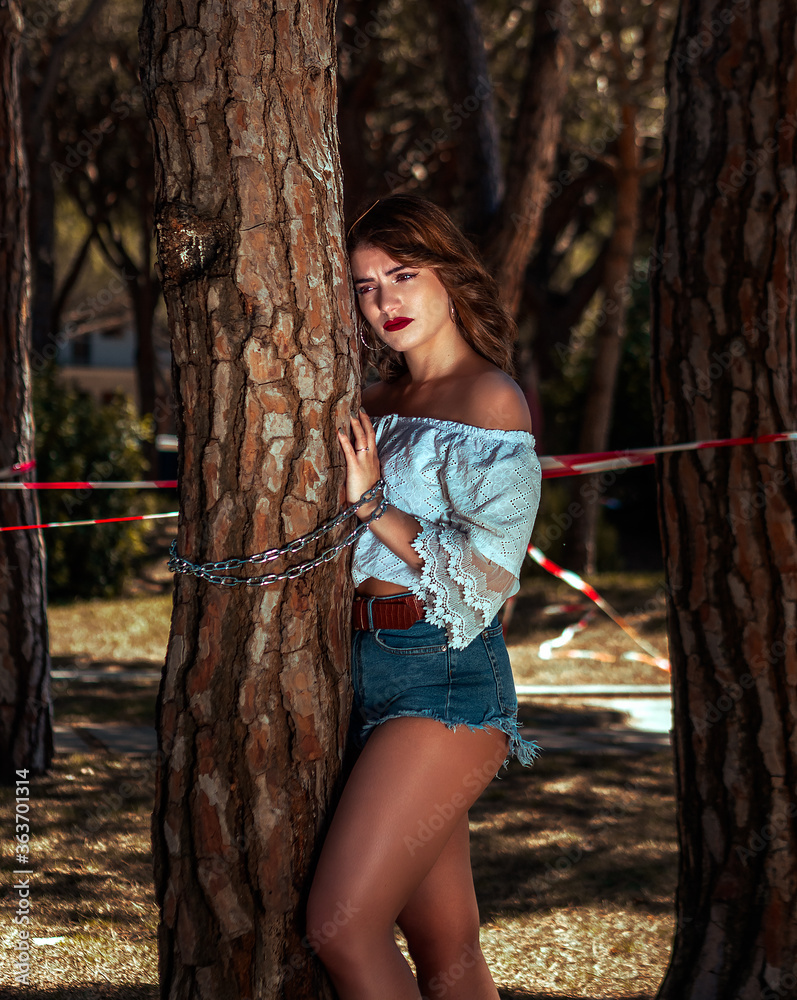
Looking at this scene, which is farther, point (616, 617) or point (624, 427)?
point (624, 427)

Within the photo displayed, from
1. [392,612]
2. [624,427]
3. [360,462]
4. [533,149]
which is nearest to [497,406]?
[360,462]

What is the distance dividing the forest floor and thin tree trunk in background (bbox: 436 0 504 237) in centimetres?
336

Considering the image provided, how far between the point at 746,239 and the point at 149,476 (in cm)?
1435

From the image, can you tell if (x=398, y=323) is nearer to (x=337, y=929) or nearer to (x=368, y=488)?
(x=368, y=488)

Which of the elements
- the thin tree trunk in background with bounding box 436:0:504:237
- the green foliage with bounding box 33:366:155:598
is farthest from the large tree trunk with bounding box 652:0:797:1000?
the green foliage with bounding box 33:366:155:598

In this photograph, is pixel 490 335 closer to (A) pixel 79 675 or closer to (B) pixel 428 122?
(A) pixel 79 675

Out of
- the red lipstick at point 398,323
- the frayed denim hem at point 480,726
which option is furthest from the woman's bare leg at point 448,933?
the red lipstick at point 398,323

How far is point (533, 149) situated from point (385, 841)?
570 centimetres

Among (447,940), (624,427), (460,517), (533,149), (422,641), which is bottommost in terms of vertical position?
(447,940)

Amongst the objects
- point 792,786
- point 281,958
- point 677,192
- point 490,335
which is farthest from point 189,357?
point 792,786

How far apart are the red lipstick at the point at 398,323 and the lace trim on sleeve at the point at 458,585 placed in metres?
0.57

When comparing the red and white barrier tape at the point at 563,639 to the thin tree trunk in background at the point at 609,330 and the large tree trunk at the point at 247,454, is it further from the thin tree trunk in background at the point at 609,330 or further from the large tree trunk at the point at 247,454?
the large tree trunk at the point at 247,454

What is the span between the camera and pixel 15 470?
4.62 m

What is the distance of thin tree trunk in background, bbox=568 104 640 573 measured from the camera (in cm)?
1087
